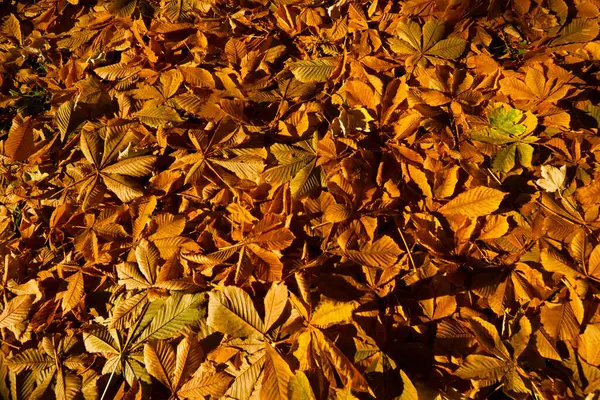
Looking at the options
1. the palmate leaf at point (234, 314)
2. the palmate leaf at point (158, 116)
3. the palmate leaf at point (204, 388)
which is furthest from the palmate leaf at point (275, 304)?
the palmate leaf at point (158, 116)

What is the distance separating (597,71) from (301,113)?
787 mm

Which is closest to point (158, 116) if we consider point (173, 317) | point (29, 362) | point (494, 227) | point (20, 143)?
point (20, 143)

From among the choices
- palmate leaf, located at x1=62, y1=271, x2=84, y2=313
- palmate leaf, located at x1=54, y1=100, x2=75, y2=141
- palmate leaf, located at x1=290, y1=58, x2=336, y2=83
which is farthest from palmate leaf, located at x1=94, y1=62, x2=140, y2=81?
palmate leaf, located at x1=62, y1=271, x2=84, y2=313

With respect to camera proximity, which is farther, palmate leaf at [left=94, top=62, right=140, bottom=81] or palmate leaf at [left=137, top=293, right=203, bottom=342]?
palmate leaf at [left=94, top=62, right=140, bottom=81]

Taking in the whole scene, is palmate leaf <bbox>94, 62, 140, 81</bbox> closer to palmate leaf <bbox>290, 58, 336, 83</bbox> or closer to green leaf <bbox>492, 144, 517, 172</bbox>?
palmate leaf <bbox>290, 58, 336, 83</bbox>

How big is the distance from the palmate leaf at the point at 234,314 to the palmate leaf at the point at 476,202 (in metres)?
0.50

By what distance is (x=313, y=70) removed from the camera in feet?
3.86

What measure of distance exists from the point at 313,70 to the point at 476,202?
566mm

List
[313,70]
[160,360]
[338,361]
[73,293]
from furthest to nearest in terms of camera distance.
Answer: [313,70]
[73,293]
[160,360]
[338,361]

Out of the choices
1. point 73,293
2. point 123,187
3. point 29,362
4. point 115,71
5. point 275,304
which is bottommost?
point 29,362

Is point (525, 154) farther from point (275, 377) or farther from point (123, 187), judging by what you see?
point (123, 187)

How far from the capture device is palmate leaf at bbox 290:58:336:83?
3.84 feet

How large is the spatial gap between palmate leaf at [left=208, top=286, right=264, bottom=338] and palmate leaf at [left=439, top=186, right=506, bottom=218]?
501mm

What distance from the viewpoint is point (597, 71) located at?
3.61 feet
